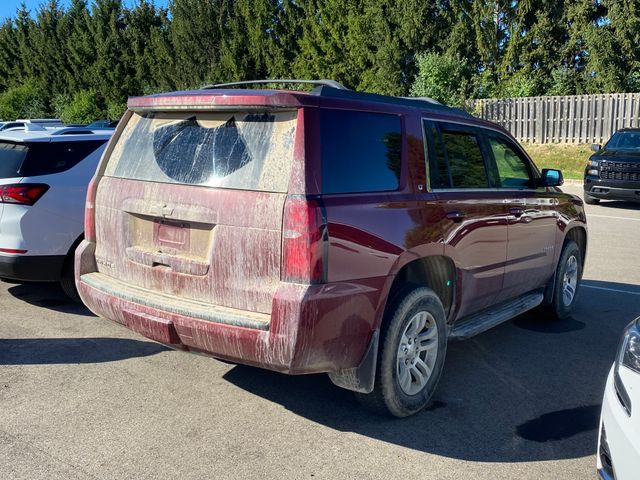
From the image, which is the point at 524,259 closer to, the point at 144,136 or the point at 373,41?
the point at 144,136

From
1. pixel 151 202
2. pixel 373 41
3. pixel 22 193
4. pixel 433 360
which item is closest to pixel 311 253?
pixel 151 202

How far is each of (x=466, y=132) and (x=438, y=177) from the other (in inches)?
28.6

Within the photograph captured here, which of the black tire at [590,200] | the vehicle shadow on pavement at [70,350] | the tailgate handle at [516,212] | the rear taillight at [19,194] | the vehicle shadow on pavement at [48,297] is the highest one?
the rear taillight at [19,194]

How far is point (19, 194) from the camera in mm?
5676

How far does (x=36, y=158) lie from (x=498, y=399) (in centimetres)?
450

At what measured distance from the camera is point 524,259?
537 cm

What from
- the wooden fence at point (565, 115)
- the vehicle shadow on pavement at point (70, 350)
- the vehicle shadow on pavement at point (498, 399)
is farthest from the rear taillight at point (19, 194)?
the wooden fence at point (565, 115)

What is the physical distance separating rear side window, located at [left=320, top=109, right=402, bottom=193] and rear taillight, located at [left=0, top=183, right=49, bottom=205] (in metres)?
3.39

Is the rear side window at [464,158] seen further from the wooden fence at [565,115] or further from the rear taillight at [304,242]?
the wooden fence at [565,115]

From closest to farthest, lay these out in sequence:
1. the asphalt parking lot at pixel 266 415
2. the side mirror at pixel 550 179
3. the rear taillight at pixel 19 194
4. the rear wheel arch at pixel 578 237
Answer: the asphalt parking lot at pixel 266 415, the rear taillight at pixel 19 194, the side mirror at pixel 550 179, the rear wheel arch at pixel 578 237

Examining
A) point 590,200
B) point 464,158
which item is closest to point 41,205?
point 464,158

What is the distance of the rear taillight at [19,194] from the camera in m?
5.67

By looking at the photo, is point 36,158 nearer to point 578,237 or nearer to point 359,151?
point 359,151

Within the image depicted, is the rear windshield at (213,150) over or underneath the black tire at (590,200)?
over
